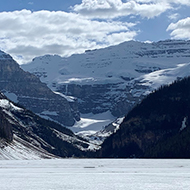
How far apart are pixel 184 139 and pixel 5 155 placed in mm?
70203
